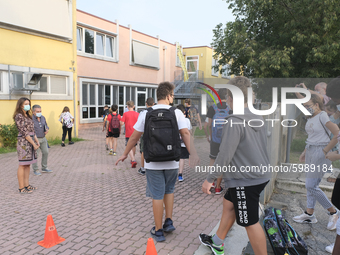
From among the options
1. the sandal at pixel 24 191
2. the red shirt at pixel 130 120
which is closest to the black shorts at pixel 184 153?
the red shirt at pixel 130 120

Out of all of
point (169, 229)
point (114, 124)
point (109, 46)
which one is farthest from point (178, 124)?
point (109, 46)

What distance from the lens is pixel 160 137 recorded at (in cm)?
332

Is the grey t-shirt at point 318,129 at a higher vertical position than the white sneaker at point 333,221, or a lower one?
higher

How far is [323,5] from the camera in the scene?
9.94 meters

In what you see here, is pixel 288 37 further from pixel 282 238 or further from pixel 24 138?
pixel 24 138

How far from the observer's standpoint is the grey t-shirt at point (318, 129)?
151 inches

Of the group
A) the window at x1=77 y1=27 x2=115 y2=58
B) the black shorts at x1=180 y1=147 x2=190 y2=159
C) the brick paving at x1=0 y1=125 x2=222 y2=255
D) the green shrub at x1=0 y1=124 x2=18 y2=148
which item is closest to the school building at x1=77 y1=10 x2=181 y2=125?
the window at x1=77 y1=27 x2=115 y2=58

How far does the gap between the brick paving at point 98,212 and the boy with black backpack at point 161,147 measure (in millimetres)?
453

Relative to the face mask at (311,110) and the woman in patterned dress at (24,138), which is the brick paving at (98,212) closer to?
the woman in patterned dress at (24,138)

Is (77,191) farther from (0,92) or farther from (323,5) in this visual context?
(323,5)

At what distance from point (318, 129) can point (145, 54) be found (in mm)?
21168

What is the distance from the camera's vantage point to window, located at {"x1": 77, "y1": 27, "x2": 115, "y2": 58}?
18141mm

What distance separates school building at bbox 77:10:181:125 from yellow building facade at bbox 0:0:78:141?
160 inches

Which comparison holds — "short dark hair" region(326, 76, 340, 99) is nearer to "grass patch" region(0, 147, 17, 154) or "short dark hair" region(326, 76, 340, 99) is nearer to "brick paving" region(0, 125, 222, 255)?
"brick paving" region(0, 125, 222, 255)
